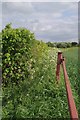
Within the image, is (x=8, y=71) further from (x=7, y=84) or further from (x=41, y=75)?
(x=41, y=75)

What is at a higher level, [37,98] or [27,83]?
[27,83]

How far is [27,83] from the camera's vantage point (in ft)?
22.7

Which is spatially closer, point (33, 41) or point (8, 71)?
point (8, 71)

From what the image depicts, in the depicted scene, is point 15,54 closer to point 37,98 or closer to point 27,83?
point 27,83

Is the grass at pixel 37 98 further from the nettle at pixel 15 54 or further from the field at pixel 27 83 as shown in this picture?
the nettle at pixel 15 54

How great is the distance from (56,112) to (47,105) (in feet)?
0.86

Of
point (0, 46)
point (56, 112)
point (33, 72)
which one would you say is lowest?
point (56, 112)

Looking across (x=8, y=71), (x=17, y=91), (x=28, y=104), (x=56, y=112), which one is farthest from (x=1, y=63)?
(x=56, y=112)

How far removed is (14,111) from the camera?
5.43 metres

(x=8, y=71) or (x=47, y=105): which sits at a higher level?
(x=8, y=71)

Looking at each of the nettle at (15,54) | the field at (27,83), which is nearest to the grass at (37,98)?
the field at (27,83)

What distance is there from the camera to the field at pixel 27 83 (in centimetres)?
545

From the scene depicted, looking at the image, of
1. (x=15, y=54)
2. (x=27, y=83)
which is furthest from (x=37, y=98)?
A: (x=15, y=54)

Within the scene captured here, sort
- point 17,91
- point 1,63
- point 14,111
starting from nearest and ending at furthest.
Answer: point 14,111 < point 17,91 < point 1,63
